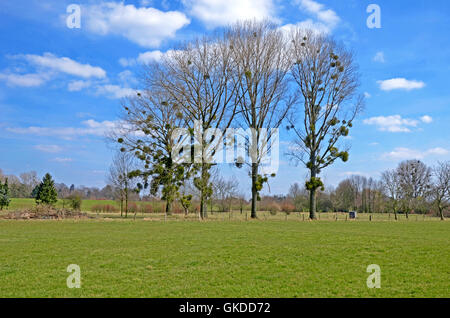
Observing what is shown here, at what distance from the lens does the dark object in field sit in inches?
1267

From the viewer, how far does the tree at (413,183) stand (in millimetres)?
61188

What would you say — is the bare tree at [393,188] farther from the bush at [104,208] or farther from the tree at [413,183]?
the bush at [104,208]

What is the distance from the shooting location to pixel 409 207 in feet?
195

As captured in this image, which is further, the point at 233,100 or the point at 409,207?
the point at 409,207

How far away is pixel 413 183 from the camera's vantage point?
6425 cm

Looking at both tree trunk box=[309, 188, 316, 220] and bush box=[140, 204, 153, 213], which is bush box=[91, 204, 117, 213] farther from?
tree trunk box=[309, 188, 316, 220]

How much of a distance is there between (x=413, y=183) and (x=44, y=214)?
192ft

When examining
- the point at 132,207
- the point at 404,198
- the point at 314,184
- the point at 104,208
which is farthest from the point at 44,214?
the point at 404,198

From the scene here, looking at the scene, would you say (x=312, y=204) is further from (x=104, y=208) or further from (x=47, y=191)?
(x=47, y=191)

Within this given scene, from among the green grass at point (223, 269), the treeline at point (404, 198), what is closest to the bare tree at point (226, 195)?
the treeline at point (404, 198)

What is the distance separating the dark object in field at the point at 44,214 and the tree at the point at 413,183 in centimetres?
5023
